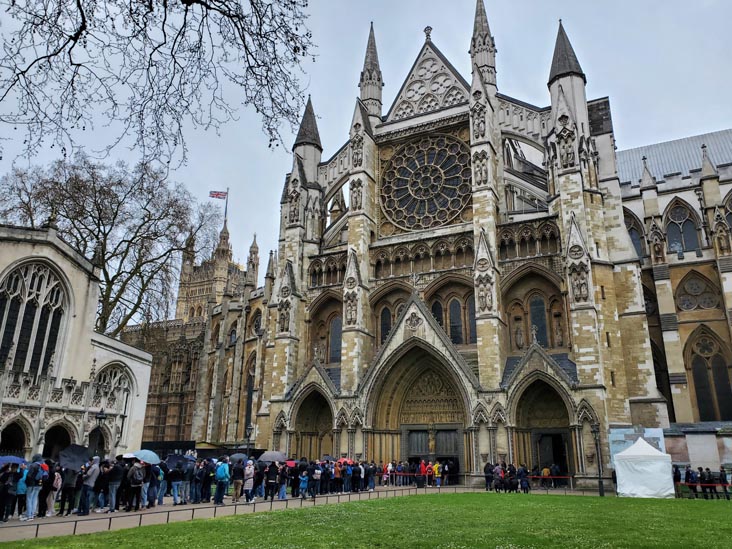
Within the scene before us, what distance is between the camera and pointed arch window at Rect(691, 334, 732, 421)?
27938 millimetres

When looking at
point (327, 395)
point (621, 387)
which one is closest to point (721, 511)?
point (621, 387)

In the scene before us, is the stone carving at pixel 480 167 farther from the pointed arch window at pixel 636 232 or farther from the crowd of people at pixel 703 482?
the crowd of people at pixel 703 482

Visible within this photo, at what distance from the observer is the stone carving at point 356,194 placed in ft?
95.7

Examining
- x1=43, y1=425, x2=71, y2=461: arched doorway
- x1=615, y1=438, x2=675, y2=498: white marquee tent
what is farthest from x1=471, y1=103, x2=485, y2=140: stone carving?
x1=43, y1=425, x2=71, y2=461: arched doorway

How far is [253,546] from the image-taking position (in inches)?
315

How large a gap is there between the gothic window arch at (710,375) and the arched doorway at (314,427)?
18122 mm

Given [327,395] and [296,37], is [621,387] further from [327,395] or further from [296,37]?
[296,37]

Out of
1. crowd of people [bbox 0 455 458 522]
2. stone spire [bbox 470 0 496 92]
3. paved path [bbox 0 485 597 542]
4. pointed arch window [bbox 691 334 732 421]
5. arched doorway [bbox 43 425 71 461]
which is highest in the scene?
stone spire [bbox 470 0 496 92]

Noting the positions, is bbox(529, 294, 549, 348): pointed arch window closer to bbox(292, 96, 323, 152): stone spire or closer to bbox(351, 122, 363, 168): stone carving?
bbox(351, 122, 363, 168): stone carving

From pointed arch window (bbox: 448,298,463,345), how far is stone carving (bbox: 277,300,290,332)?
26.5ft

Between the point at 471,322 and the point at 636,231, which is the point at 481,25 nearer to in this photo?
the point at 636,231

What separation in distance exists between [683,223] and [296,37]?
113 feet

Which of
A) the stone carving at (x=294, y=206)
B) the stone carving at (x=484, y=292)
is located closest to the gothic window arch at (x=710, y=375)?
the stone carving at (x=484, y=292)

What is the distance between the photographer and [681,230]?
33.9m
